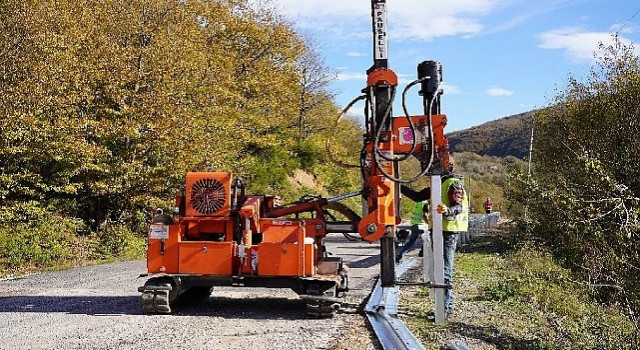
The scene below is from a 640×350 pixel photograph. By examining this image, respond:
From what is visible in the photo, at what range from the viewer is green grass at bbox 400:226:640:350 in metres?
7.62

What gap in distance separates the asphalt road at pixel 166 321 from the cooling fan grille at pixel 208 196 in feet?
4.77

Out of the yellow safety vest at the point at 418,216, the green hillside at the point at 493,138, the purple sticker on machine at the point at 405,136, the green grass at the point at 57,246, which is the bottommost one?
the green grass at the point at 57,246

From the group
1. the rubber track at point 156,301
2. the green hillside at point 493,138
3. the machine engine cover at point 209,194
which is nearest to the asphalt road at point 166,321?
Result: the rubber track at point 156,301

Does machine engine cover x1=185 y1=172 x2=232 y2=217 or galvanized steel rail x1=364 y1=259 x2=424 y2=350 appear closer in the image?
galvanized steel rail x1=364 y1=259 x2=424 y2=350

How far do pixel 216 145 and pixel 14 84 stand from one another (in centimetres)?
707

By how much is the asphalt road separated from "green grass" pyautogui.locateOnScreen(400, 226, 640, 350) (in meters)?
0.82

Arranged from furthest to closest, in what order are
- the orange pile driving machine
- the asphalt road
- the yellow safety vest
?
1. the yellow safety vest
2. the orange pile driving machine
3. the asphalt road

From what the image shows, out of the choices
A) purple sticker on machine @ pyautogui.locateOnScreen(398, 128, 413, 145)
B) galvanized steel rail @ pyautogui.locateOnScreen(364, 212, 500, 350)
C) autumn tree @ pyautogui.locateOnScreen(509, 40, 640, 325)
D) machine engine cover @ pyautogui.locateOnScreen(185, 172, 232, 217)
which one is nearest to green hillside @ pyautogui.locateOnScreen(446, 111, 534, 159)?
autumn tree @ pyautogui.locateOnScreen(509, 40, 640, 325)

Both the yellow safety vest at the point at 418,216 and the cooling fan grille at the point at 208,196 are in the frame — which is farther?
the yellow safety vest at the point at 418,216

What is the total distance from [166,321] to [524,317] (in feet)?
15.3

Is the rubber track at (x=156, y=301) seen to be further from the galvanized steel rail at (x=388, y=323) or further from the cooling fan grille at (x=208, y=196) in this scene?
the galvanized steel rail at (x=388, y=323)

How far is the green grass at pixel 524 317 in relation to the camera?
7.62 m

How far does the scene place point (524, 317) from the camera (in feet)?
29.6

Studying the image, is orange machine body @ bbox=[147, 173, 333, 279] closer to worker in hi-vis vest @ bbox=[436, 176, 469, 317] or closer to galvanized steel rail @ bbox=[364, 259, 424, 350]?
galvanized steel rail @ bbox=[364, 259, 424, 350]
